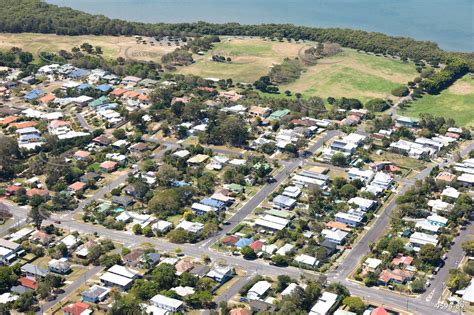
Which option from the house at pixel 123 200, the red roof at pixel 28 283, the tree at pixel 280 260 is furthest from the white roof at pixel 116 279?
the house at pixel 123 200

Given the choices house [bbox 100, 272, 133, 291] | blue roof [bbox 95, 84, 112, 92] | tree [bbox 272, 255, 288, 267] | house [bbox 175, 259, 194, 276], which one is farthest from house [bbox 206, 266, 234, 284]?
blue roof [bbox 95, 84, 112, 92]

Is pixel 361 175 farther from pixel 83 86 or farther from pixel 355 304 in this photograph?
pixel 83 86

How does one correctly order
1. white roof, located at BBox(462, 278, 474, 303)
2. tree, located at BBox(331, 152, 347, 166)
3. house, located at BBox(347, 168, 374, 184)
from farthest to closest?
1. tree, located at BBox(331, 152, 347, 166)
2. house, located at BBox(347, 168, 374, 184)
3. white roof, located at BBox(462, 278, 474, 303)

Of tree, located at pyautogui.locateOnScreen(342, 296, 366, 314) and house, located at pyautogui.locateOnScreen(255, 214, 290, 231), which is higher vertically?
house, located at pyautogui.locateOnScreen(255, 214, 290, 231)

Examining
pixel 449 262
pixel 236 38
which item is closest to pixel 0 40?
pixel 236 38

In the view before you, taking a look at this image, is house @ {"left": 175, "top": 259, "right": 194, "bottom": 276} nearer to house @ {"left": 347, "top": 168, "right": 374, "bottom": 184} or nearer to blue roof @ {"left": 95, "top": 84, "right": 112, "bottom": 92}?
house @ {"left": 347, "top": 168, "right": 374, "bottom": 184}
